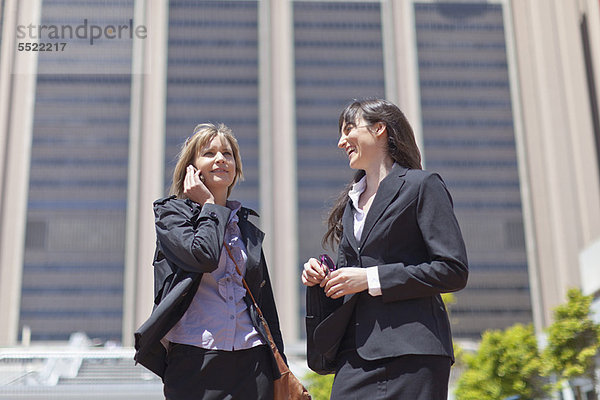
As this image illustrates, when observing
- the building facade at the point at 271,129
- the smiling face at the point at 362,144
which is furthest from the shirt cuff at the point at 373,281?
the building facade at the point at 271,129

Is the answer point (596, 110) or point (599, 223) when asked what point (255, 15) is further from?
point (599, 223)

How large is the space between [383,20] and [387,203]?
77.9m

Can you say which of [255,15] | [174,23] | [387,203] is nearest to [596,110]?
[255,15]

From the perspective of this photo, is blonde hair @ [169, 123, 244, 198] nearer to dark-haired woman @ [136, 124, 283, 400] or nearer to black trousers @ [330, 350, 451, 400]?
dark-haired woman @ [136, 124, 283, 400]

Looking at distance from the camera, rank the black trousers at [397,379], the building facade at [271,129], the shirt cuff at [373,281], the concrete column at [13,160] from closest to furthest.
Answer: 1. the black trousers at [397,379]
2. the shirt cuff at [373,281]
3. the concrete column at [13,160]
4. the building facade at [271,129]

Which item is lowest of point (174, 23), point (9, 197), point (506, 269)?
point (506, 269)

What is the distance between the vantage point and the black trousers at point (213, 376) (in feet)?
9.61

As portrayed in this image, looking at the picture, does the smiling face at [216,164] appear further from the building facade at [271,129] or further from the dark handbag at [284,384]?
the building facade at [271,129]

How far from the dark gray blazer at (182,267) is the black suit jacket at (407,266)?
0.45 metres

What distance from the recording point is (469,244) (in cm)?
7600

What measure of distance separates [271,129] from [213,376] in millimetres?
71551

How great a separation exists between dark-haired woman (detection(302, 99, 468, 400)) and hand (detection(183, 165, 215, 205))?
61 centimetres

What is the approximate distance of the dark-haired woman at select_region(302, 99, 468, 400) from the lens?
263 centimetres

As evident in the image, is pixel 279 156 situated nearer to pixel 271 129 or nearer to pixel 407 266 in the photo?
pixel 271 129
